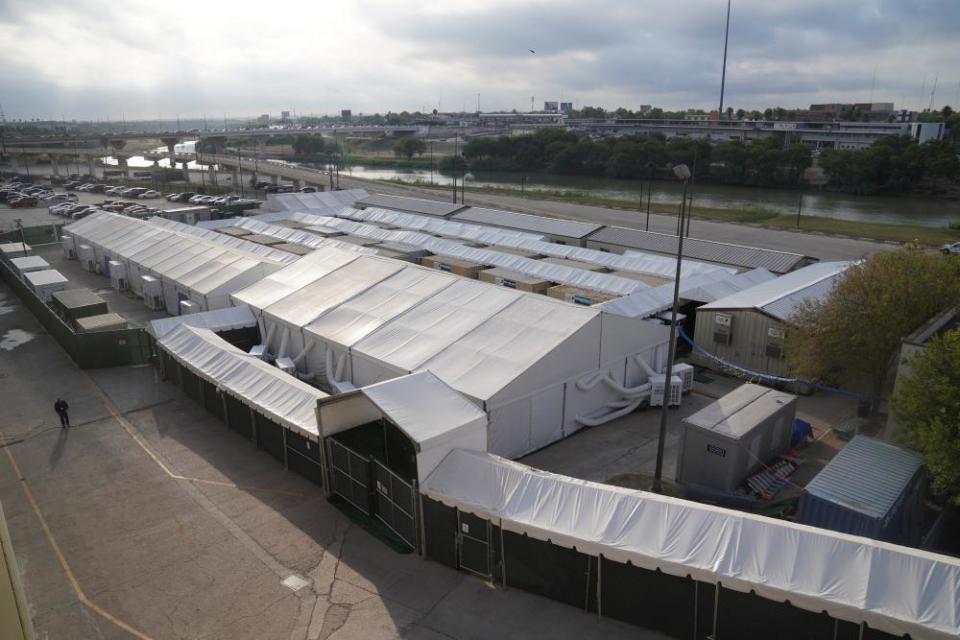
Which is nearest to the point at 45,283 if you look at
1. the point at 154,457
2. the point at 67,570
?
the point at 154,457

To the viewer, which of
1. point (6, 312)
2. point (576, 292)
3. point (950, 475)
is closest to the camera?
point (950, 475)

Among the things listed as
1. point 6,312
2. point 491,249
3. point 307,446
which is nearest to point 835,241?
point 491,249

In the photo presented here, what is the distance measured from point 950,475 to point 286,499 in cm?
1395

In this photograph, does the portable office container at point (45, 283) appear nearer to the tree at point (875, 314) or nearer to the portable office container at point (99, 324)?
the portable office container at point (99, 324)

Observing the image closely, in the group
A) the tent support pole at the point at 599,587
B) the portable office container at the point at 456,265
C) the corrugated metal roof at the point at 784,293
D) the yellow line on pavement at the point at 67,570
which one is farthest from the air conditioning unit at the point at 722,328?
the yellow line on pavement at the point at 67,570

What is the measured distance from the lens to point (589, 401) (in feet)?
61.1

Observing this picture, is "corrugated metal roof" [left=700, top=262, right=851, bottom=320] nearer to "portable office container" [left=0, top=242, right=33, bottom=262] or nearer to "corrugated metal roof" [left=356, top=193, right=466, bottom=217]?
"corrugated metal roof" [left=356, top=193, right=466, bottom=217]

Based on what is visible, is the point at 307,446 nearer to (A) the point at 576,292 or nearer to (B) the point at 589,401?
(B) the point at 589,401

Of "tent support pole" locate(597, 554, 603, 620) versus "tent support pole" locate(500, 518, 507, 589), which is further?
"tent support pole" locate(500, 518, 507, 589)

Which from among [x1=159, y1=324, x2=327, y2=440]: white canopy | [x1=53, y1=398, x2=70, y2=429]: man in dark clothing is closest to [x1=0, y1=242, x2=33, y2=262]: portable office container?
[x1=53, y1=398, x2=70, y2=429]: man in dark clothing

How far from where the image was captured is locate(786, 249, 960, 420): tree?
17.3 m

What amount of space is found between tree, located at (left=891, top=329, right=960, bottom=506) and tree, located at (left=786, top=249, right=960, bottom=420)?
3289 millimetres

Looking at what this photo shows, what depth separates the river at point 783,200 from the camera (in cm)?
7056

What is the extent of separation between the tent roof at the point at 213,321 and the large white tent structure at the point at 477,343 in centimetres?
58
